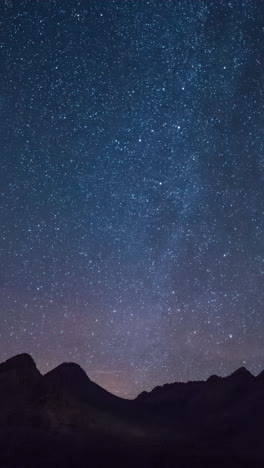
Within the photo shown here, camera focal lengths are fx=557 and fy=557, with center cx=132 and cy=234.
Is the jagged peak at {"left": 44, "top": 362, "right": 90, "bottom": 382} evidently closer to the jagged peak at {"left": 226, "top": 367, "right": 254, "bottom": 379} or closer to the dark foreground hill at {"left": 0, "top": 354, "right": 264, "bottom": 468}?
the dark foreground hill at {"left": 0, "top": 354, "right": 264, "bottom": 468}

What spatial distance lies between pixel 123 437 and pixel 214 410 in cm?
3310

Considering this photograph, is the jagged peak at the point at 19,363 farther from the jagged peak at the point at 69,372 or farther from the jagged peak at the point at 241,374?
the jagged peak at the point at 241,374

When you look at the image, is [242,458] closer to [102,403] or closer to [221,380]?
[102,403]

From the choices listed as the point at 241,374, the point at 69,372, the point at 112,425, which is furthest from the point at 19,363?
the point at 241,374

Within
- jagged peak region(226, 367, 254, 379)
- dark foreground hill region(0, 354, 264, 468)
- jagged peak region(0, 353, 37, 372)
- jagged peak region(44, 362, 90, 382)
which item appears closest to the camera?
dark foreground hill region(0, 354, 264, 468)

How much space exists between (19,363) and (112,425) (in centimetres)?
1984

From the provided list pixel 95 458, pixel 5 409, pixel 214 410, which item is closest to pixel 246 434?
pixel 214 410

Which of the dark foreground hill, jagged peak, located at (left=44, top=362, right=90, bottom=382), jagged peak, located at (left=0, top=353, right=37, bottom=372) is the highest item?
jagged peak, located at (left=0, top=353, right=37, bottom=372)

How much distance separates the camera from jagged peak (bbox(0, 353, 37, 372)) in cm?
9012

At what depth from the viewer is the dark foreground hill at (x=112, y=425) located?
6566 centimetres

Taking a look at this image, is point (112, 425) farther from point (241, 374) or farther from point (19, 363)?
point (241, 374)

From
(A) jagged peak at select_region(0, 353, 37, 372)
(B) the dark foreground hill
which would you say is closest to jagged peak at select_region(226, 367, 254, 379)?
(B) the dark foreground hill

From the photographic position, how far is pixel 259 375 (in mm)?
114438

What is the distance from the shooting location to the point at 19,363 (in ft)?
297
